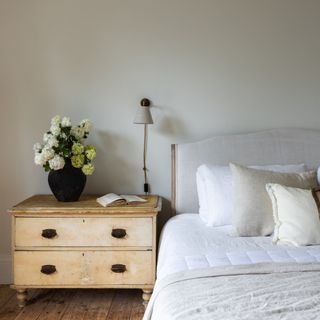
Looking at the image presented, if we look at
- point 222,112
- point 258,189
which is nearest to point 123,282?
point 258,189

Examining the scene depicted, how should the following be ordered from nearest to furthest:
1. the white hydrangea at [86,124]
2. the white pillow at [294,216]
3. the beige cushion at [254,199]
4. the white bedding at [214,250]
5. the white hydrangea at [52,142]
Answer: the white bedding at [214,250], the white pillow at [294,216], the beige cushion at [254,199], the white hydrangea at [52,142], the white hydrangea at [86,124]

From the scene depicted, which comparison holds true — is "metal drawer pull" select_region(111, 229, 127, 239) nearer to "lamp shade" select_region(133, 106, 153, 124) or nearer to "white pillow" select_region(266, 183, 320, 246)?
"lamp shade" select_region(133, 106, 153, 124)

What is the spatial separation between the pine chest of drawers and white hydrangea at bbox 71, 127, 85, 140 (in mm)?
470

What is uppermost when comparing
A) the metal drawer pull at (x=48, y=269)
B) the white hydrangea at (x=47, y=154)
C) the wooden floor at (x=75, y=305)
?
the white hydrangea at (x=47, y=154)

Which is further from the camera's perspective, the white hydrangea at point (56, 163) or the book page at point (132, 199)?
the book page at point (132, 199)

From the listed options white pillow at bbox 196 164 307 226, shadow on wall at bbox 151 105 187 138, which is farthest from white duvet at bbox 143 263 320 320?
shadow on wall at bbox 151 105 187 138

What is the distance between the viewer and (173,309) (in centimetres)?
145

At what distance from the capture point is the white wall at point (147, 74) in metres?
2.92

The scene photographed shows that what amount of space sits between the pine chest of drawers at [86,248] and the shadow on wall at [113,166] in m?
0.45

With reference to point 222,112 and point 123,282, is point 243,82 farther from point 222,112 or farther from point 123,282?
point 123,282

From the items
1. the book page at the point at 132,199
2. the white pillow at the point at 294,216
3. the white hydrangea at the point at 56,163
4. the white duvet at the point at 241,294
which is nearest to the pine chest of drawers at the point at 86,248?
the book page at the point at 132,199

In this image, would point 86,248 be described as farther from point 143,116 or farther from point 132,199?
point 143,116

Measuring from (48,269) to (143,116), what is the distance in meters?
1.18

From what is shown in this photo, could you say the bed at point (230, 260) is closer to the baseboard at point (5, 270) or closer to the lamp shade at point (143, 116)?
the lamp shade at point (143, 116)
